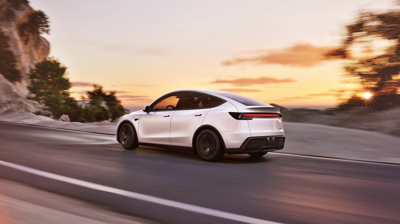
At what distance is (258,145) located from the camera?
779cm

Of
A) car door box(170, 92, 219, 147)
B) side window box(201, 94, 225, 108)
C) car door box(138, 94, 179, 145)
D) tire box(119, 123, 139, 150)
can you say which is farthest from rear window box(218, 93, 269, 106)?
tire box(119, 123, 139, 150)

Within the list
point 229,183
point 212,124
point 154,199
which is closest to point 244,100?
point 212,124

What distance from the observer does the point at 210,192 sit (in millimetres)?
5320

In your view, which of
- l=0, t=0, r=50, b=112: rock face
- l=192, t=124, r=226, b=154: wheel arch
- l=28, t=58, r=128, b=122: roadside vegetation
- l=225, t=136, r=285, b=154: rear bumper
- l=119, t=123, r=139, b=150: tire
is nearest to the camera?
l=225, t=136, r=285, b=154: rear bumper

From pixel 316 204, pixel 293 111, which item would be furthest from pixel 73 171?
pixel 293 111

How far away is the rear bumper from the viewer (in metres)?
7.63

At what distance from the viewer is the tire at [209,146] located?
25.6 ft

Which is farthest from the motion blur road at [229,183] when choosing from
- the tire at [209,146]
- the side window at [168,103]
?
the side window at [168,103]

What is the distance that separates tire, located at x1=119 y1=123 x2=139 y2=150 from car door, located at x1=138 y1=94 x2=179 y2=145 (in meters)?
0.23

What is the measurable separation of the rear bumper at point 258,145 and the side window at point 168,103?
199cm

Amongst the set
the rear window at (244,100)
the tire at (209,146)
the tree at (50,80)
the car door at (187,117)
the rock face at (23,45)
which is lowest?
the tire at (209,146)

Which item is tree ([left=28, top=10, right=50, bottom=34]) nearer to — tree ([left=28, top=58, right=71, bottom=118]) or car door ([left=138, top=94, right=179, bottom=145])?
tree ([left=28, top=58, right=71, bottom=118])

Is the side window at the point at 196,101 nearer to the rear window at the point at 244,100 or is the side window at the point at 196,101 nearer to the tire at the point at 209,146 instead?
the rear window at the point at 244,100

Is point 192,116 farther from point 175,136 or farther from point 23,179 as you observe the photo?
point 23,179
